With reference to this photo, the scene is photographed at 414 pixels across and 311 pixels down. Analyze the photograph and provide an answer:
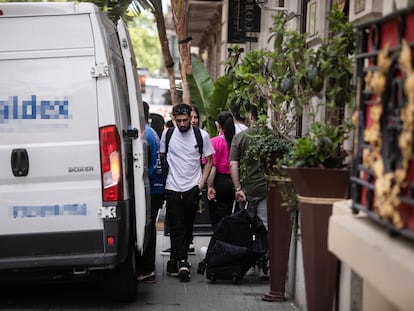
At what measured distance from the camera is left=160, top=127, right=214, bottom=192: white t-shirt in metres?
9.77

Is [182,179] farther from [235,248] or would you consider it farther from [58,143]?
[58,143]

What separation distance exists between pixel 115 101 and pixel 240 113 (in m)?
3.01

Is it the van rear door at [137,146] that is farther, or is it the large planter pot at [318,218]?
the van rear door at [137,146]

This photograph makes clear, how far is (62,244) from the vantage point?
761cm

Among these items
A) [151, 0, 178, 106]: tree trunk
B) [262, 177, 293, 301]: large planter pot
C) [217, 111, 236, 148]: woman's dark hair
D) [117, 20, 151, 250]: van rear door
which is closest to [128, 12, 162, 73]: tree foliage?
[151, 0, 178, 106]: tree trunk

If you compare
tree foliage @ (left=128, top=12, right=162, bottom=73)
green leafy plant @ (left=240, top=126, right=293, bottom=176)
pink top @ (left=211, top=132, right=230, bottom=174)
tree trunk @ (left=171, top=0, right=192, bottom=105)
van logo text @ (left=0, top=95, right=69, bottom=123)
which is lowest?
pink top @ (left=211, top=132, right=230, bottom=174)

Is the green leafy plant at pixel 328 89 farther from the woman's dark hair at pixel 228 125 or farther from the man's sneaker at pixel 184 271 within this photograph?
the woman's dark hair at pixel 228 125

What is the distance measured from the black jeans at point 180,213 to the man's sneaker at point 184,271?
6 cm

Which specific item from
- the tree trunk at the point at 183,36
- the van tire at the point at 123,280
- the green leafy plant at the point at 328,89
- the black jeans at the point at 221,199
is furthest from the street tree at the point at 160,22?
the green leafy plant at the point at 328,89

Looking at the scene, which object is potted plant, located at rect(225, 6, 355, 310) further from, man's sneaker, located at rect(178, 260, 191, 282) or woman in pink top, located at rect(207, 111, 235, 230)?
woman in pink top, located at rect(207, 111, 235, 230)

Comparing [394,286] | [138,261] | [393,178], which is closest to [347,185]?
[393,178]

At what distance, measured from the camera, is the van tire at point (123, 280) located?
8240 millimetres

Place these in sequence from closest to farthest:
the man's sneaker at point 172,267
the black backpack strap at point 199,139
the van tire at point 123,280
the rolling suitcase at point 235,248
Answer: the van tire at point 123,280, the rolling suitcase at point 235,248, the black backpack strap at point 199,139, the man's sneaker at point 172,267

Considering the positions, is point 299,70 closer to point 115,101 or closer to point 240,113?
point 115,101
